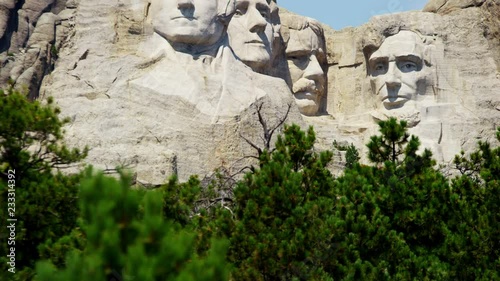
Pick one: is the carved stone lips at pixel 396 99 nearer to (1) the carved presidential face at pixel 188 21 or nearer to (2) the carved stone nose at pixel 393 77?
(2) the carved stone nose at pixel 393 77

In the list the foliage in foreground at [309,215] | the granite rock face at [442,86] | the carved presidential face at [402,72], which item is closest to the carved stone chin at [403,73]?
the carved presidential face at [402,72]

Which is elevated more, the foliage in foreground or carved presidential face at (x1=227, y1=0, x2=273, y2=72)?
carved presidential face at (x1=227, y1=0, x2=273, y2=72)

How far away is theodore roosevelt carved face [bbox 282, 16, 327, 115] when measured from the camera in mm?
20906

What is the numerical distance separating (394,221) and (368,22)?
9.21m

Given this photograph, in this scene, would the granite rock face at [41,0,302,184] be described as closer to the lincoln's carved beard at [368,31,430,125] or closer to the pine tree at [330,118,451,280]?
the lincoln's carved beard at [368,31,430,125]

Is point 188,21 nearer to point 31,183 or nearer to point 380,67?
point 380,67

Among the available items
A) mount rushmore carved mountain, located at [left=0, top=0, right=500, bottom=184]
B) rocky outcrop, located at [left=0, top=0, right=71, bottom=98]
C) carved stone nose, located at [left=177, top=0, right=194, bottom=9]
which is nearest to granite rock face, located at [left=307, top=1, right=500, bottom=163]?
mount rushmore carved mountain, located at [left=0, top=0, right=500, bottom=184]

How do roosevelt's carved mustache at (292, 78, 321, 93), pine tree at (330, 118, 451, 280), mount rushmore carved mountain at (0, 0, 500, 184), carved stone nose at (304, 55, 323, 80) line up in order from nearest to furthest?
pine tree at (330, 118, 451, 280)
mount rushmore carved mountain at (0, 0, 500, 184)
roosevelt's carved mustache at (292, 78, 321, 93)
carved stone nose at (304, 55, 323, 80)

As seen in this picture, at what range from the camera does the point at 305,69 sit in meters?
21.1

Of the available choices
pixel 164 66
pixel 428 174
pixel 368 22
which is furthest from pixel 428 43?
pixel 428 174

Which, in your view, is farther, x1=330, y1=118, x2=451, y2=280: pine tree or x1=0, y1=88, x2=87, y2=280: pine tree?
x1=330, y1=118, x2=451, y2=280: pine tree

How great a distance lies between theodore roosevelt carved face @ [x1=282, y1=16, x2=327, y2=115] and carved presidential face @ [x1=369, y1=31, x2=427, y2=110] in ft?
4.27

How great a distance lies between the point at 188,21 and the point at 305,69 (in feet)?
14.4

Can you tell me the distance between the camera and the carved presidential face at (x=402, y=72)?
20359 millimetres
